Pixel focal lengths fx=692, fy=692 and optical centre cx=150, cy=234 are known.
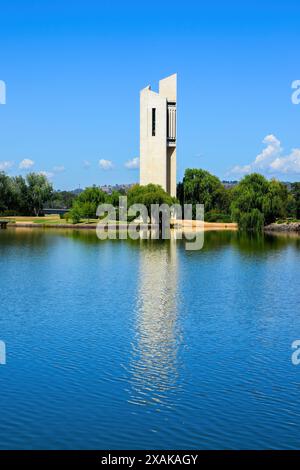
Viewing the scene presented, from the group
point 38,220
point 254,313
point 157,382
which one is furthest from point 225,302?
point 38,220

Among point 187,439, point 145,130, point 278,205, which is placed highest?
point 145,130

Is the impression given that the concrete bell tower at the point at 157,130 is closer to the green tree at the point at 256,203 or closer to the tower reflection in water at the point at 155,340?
the green tree at the point at 256,203

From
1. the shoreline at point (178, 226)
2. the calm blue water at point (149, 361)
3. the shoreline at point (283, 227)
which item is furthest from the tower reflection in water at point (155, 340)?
the shoreline at point (178, 226)

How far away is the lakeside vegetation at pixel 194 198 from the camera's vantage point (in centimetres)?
5128

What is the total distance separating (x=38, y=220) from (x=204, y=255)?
3453 centimetres

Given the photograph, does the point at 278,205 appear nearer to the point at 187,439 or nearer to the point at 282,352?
the point at 282,352

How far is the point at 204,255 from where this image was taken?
30234 mm

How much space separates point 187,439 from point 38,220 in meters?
55.8

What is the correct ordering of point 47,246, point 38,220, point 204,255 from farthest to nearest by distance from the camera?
1. point 38,220
2. point 47,246
3. point 204,255

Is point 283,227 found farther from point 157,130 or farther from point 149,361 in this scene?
point 149,361

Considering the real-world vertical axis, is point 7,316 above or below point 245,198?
below

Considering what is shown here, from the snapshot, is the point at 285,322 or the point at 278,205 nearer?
the point at 285,322

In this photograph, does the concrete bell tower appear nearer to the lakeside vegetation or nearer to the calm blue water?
the lakeside vegetation

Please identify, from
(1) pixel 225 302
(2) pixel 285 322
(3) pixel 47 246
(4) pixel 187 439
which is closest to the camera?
(4) pixel 187 439
